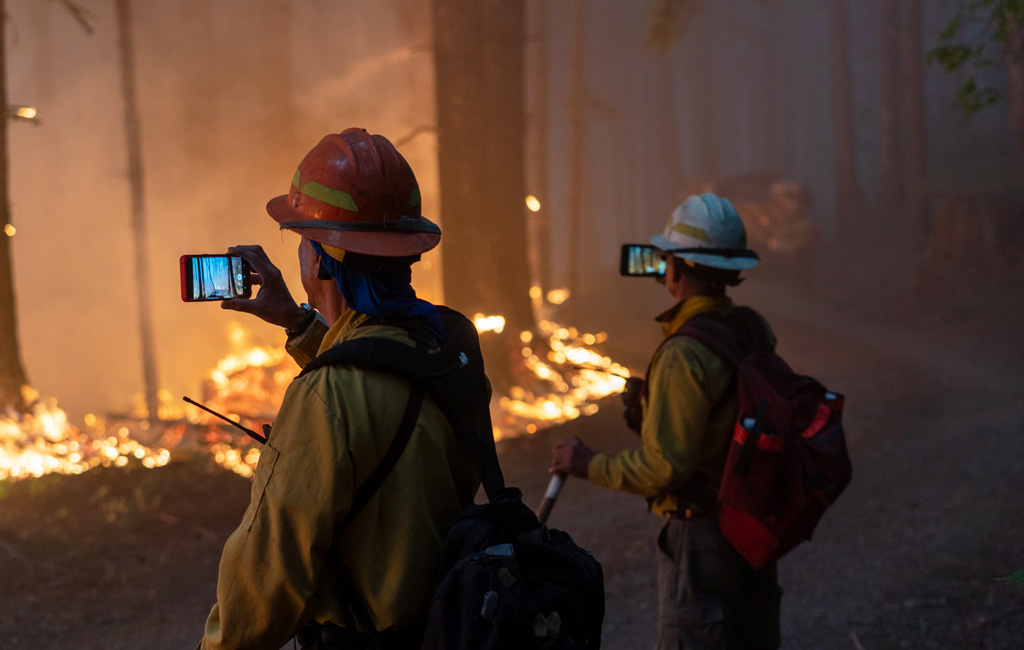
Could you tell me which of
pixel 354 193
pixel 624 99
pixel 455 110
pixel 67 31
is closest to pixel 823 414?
pixel 354 193

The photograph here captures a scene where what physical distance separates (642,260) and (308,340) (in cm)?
176

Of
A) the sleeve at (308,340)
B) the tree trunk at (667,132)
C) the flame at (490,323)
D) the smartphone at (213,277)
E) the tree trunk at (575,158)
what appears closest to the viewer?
the smartphone at (213,277)

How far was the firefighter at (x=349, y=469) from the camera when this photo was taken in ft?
6.38

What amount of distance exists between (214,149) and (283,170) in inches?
77.4

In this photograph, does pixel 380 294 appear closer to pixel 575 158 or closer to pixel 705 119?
pixel 575 158

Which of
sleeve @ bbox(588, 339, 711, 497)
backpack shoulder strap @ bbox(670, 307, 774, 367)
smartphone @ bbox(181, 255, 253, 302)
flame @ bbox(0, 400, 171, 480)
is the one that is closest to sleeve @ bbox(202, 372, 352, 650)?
smartphone @ bbox(181, 255, 253, 302)

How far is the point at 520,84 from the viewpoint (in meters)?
13.2

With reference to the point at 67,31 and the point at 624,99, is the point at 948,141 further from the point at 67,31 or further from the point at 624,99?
the point at 67,31

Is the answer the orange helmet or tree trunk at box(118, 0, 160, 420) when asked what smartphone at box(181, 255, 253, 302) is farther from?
tree trunk at box(118, 0, 160, 420)

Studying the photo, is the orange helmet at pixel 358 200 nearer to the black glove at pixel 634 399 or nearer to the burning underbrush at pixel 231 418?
the black glove at pixel 634 399

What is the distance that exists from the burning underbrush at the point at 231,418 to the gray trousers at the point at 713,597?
5.55ft

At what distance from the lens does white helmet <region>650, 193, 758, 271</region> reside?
3.75 metres

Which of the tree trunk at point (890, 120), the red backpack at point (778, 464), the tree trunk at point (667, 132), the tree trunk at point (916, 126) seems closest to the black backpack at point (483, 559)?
the red backpack at point (778, 464)

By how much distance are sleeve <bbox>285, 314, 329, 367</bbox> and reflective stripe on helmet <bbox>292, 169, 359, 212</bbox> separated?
61cm
